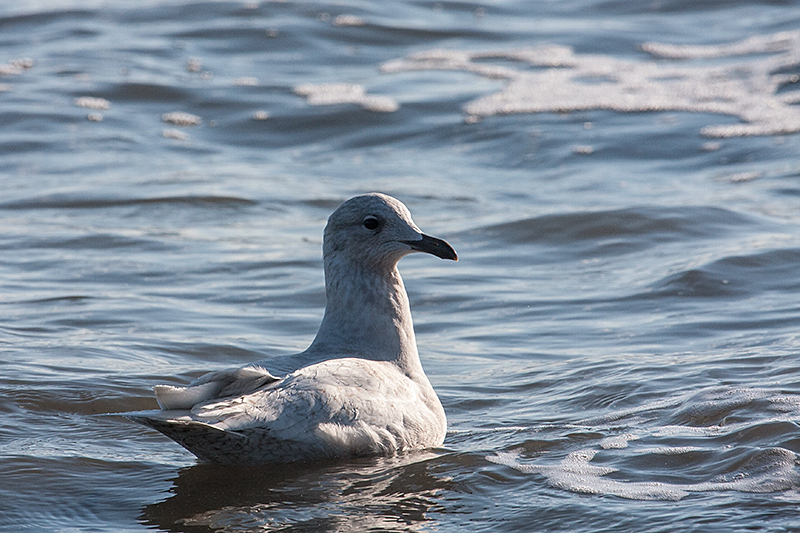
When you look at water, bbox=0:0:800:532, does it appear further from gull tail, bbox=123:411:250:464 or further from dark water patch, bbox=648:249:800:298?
gull tail, bbox=123:411:250:464

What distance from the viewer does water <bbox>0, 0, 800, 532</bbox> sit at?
15.8 ft

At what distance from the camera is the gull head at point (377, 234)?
545cm

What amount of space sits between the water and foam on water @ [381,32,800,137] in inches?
2.7

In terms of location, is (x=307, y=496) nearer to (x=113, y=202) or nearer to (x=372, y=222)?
(x=372, y=222)

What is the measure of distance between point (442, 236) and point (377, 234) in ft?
14.1

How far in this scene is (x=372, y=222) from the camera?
5.50m

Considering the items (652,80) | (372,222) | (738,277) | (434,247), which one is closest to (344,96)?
(652,80)

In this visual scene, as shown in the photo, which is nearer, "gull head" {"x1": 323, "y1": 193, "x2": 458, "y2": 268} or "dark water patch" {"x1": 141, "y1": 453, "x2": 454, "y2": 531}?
"dark water patch" {"x1": 141, "y1": 453, "x2": 454, "y2": 531}

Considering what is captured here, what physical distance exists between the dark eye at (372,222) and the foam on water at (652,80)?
318 inches

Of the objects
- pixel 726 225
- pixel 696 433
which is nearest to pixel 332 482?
pixel 696 433

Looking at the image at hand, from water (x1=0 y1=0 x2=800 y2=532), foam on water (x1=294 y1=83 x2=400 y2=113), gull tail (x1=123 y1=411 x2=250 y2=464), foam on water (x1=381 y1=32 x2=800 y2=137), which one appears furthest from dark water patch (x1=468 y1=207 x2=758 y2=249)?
gull tail (x1=123 y1=411 x2=250 y2=464)

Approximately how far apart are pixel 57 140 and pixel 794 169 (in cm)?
797

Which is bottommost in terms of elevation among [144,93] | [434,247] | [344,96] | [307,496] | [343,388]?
[307,496]

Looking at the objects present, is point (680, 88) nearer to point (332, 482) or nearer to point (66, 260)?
point (66, 260)
